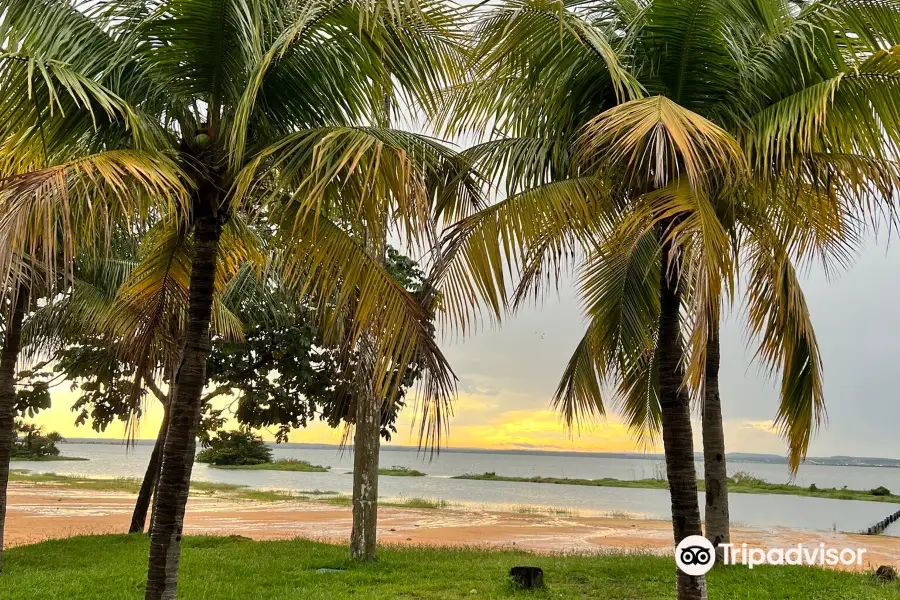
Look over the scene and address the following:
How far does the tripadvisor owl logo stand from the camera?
207 inches

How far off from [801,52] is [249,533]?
1550 cm

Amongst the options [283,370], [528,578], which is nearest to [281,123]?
[528,578]

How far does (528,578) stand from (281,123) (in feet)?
18.6

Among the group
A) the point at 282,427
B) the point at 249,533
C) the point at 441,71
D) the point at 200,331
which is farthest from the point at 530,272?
the point at 249,533

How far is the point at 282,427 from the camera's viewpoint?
14758mm

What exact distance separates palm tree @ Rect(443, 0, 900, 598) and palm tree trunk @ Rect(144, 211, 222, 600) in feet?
6.04

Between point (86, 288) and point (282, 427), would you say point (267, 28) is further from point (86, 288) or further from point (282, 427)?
point (282, 427)

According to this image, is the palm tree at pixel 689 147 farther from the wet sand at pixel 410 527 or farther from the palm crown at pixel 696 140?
the wet sand at pixel 410 527

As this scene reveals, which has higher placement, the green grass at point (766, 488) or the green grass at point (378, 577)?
the green grass at point (378, 577)

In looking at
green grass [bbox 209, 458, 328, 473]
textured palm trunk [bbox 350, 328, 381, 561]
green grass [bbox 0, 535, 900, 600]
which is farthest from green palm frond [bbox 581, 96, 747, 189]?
green grass [bbox 209, 458, 328, 473]

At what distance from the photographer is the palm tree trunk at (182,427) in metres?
4.89

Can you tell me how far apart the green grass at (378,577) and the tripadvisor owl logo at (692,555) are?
2559mm

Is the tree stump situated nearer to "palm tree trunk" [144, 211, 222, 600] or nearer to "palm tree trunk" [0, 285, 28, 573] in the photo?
"palm tree trunk" [144, 211, 222, 600]

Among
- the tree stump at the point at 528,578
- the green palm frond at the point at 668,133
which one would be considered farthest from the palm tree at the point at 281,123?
the tree stump at the point at 528,578
